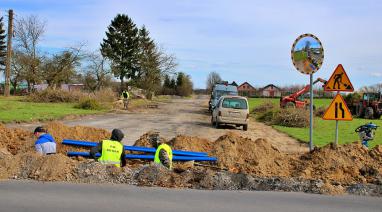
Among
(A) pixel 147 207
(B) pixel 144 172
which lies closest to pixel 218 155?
(B) pixel 144 172

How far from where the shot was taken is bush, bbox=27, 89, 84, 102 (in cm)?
4338

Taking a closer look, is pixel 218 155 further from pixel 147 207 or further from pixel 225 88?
pixel 225 88

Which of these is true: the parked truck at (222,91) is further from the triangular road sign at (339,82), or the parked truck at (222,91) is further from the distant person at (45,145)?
the distant person at (45,145)

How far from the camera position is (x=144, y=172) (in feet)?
26.7

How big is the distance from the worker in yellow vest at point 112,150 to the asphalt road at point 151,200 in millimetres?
1029

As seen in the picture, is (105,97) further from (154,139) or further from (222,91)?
(154,139)

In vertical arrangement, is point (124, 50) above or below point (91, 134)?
above

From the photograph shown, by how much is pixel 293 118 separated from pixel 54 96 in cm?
2398

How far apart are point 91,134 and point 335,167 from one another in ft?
22.0

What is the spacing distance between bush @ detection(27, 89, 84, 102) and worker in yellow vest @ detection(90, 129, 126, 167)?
36.3 metres

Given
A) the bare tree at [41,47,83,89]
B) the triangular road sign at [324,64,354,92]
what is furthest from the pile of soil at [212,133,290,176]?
the bare tree at [41,47,83,89]

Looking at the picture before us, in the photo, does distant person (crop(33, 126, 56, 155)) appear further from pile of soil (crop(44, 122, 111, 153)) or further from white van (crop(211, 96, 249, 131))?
white van (crop(211, 96, 249, 131))

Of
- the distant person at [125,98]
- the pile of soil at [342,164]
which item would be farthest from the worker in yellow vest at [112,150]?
the distant person at [125,98]

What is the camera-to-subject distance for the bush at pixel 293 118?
1116 inches
